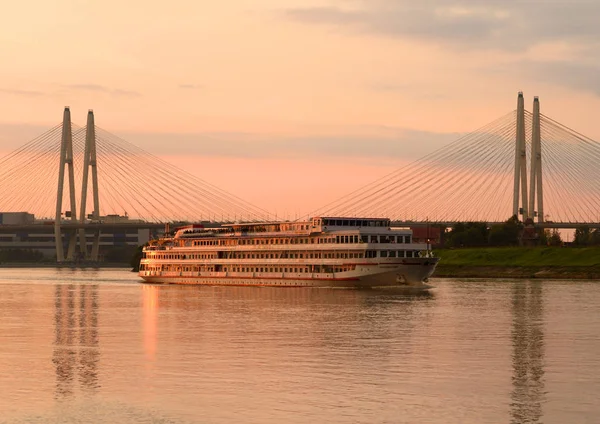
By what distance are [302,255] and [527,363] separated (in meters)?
58.8

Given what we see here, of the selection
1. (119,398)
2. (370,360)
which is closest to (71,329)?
(370,360)

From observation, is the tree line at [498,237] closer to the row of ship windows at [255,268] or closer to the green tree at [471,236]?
the green tree at [471,236]

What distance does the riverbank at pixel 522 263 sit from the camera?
12388cm

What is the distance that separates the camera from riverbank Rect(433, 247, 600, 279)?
123875 millimetres

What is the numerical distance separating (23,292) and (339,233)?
2873cm

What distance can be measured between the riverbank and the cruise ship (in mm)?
30916

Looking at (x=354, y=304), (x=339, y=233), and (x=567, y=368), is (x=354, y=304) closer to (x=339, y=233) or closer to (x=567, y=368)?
(x=339, y=233)

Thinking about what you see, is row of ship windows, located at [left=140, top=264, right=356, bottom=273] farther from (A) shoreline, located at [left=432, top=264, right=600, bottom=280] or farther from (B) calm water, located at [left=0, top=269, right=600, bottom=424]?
(A) shoreline, located at [left=432, top=264, right=600, bottom=280]

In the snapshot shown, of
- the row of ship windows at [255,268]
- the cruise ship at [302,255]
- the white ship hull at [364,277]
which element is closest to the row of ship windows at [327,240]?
the cruise ship at [302,255]

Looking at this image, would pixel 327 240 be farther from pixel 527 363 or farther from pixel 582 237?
pixel 582 237

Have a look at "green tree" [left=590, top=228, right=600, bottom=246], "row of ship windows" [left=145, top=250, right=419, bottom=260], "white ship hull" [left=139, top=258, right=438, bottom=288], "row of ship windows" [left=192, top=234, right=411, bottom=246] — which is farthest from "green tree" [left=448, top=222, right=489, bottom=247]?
"white ship hull" [left=139, top=258, right=438, bottom=288]

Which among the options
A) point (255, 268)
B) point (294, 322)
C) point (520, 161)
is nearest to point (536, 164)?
point (520, 161)

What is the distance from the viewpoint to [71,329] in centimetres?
5388

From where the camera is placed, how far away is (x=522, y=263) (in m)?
132
